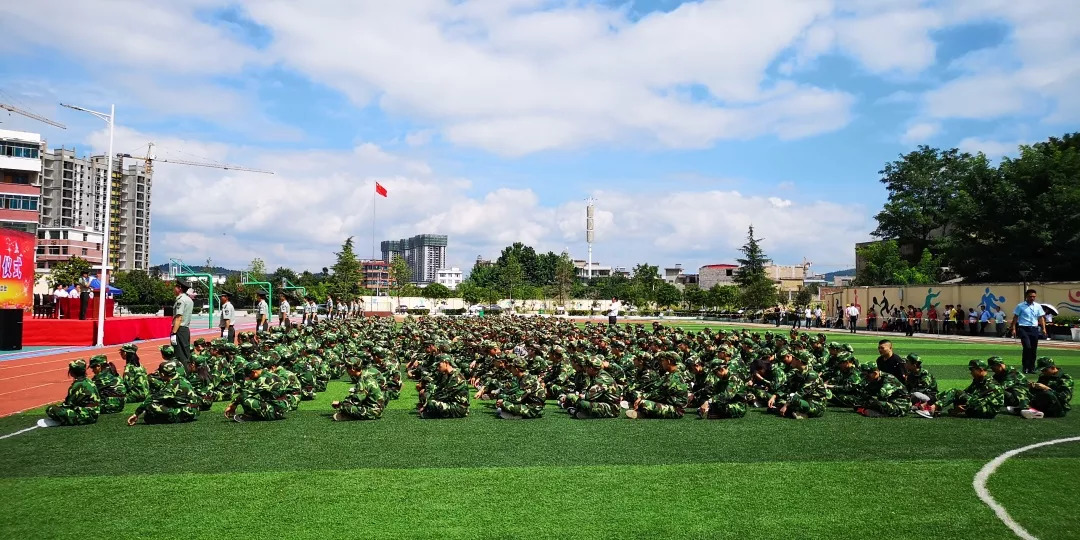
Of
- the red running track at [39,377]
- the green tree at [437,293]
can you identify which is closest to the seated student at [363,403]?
the red running track at [39,377]

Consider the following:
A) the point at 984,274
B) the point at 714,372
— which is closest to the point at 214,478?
the point at 714,372

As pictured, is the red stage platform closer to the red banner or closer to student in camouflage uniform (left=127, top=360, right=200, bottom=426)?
the red banner

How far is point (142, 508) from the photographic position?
6.49m

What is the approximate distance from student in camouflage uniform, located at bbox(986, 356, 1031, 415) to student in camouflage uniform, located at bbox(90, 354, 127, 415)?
13.6 m

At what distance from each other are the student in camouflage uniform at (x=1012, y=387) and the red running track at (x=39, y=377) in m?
15.7

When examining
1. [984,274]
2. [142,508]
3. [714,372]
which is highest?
[984,274]

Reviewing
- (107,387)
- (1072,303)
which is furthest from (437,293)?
(107,387)

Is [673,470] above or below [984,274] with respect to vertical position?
below

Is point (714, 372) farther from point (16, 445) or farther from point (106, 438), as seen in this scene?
point (16, 445)

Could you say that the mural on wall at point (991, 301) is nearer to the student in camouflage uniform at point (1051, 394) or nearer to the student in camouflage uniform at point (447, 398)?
the student in camouflage uniform at point (1051, 394)

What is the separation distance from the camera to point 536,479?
7434mm

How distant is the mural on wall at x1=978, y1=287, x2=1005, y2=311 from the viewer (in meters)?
34.5

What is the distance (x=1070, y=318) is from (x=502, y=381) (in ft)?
98.5

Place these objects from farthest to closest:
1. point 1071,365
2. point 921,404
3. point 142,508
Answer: point 1071,365
point 921,404
point 142,508
